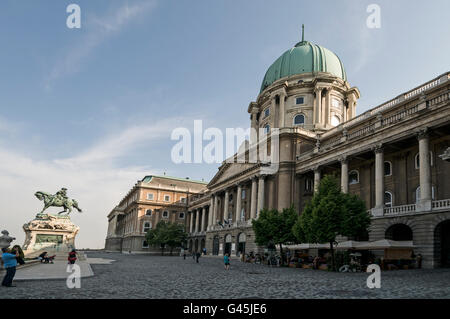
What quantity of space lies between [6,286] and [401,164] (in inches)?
1337

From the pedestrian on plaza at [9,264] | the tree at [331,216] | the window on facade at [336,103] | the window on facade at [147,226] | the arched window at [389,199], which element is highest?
the window on facade at [336,103]

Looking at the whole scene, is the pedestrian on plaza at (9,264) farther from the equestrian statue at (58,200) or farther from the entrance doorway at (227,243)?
the entrance doorway at (227,243)

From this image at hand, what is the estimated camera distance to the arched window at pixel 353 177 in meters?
40.3

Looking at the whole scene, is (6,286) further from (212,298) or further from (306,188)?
(306,188)

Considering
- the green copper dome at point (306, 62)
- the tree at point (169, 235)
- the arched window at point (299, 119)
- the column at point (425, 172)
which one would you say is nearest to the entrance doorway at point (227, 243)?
the tree at point (169, 235)

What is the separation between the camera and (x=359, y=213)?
89.6 feet

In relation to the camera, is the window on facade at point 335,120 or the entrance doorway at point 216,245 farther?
the window on facade at point 335,120

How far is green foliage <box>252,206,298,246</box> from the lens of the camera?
3412cm

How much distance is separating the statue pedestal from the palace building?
22.9 m

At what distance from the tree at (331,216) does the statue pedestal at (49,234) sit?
2561cm

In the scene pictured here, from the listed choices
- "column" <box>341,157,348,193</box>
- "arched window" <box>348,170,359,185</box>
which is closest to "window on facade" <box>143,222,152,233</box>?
"arched window" <box>348,170,359,185</box>

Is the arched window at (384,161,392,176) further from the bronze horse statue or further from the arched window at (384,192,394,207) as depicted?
the bronze horse statue

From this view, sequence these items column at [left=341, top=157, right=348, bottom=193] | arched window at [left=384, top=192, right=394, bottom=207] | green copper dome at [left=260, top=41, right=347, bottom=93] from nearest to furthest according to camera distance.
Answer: arched window at [left=384, top=192, right=394, bottom=207], column at [left=341, top=157, right=348, bottom=193], green copper dome at [left=260, top=41, right=347, bottom=93]

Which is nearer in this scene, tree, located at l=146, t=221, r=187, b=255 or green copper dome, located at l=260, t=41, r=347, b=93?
green copper dome, located at l=260, t=41, r=347, b=93
